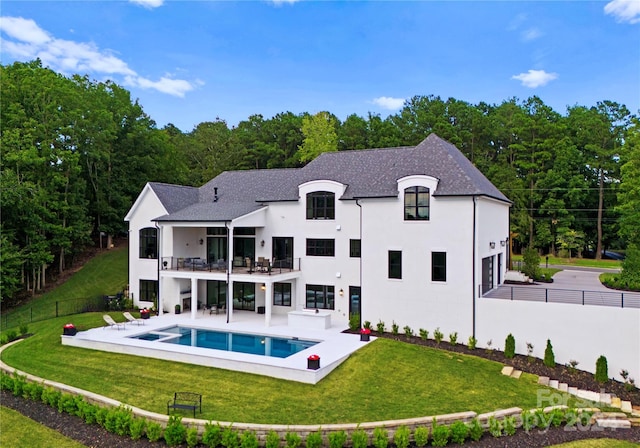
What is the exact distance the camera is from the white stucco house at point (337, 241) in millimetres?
17766

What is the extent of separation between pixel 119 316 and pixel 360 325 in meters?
12.5

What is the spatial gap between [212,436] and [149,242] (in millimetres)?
16445

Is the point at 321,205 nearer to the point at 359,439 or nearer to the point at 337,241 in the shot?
the point at 337,241

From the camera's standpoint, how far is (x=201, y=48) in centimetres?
2148

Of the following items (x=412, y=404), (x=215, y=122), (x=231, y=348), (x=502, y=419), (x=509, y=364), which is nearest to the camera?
(x=502, y=419)

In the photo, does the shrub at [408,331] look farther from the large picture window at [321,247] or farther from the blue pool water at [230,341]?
the large picture window at [321,247]

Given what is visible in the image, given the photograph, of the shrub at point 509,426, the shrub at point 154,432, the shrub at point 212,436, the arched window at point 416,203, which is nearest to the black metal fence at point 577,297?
the arched window at point 416,203

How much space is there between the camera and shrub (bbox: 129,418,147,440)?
10.4 m

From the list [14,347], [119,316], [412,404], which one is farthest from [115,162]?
[412,404]

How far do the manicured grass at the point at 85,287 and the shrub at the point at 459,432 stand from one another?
917 inches

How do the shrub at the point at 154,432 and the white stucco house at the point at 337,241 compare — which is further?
the white stucco house at the point at 337,241

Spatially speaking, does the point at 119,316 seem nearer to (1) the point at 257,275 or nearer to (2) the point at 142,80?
(1) the point at 257,275

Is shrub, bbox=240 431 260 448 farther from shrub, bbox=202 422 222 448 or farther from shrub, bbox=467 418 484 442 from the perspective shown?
shrub, bbox=467 418 484 442

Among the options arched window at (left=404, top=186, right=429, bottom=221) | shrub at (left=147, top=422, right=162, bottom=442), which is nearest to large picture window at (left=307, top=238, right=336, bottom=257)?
arched window at (left=404, top=186, right=429, bottom=221)
